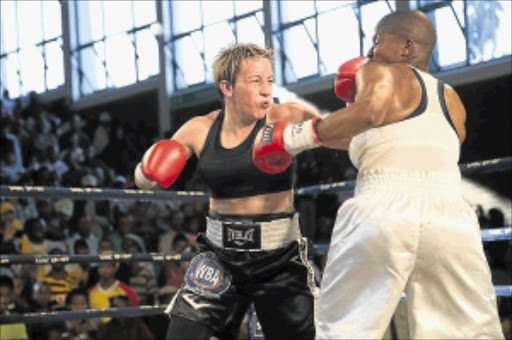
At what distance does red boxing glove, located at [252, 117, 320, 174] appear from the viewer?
2369mm

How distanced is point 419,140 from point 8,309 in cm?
306

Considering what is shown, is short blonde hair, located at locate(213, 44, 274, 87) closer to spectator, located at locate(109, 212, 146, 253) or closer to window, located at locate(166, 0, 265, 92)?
spectator, located at locate(109, 212, 146, 253)

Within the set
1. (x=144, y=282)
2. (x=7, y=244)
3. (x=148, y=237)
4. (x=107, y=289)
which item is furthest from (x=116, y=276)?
(x=148, y=237)

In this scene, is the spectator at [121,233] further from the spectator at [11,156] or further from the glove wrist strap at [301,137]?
the glove wrist strap at [301,137]

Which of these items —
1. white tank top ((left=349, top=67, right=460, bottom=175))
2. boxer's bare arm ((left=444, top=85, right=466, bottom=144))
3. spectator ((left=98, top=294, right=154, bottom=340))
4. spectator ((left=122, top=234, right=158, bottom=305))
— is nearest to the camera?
white tank top ((left=349, top=67, right=460, bottom=175))

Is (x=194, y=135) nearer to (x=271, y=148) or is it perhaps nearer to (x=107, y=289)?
(x=271, y=148)

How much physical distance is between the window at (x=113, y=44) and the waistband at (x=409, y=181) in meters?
11.4

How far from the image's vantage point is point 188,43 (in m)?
13.2

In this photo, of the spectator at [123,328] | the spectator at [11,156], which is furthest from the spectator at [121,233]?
the spectator at [11,156]

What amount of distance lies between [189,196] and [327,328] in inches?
74.8

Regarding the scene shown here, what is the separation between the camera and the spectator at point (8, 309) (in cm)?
467

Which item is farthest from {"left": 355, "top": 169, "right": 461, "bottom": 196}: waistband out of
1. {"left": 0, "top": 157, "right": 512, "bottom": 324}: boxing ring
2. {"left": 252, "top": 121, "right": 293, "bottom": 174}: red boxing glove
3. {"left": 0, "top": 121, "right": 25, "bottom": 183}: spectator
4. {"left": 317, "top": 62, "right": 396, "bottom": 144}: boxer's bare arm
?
{"left": 0, "top": 121, "right": 25, "bottom": 183}: spectator

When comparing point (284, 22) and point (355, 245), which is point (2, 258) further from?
point (284, 22)

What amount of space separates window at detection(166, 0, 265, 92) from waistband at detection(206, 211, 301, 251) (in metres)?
9.47
